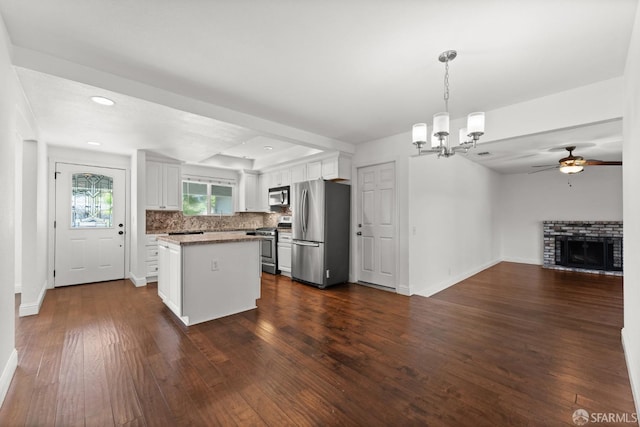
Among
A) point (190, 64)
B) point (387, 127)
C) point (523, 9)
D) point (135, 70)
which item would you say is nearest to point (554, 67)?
point (523, 9)

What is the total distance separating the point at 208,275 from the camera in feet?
10.7

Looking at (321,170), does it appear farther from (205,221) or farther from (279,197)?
(205,221)

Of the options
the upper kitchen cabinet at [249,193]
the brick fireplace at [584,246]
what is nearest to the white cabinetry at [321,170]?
the upper kitchen cabinet at [249,193]

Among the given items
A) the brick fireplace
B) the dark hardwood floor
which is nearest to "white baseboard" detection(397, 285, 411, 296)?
the dark hardwood floor

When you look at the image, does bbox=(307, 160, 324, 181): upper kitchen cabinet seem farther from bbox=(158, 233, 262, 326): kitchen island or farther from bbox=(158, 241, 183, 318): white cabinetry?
bbox=(158, 241, 183, 318): white cabinetry

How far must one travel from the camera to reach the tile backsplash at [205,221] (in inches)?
226

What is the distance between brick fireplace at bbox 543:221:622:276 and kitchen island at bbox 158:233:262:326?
6.95 meters

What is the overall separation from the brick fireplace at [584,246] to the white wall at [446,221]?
1450 millimetres

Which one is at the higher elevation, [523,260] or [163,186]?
[163,186]

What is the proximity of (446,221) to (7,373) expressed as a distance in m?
5.50

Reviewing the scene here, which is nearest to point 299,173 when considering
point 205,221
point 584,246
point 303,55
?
point 205,221

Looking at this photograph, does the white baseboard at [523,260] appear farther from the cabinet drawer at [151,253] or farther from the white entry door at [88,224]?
the white entry door at [88,224]

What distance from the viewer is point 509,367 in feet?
7.31

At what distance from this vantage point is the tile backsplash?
573 cm
